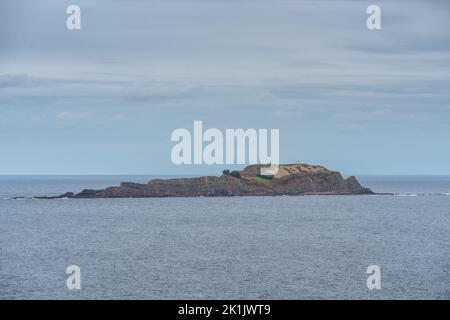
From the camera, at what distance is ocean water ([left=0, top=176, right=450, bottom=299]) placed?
31578mm

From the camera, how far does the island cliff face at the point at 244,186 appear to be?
91.9 metres

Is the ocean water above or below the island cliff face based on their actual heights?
below

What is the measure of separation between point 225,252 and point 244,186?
2018 inches

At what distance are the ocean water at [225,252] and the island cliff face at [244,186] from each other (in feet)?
24.4

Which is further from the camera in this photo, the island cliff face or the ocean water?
the island cliff face

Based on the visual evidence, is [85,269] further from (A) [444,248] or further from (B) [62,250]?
→ (A) [444,248]

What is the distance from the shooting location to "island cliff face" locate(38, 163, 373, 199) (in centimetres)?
9188

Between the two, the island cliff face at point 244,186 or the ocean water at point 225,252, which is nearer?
the ocean water at point 225,252

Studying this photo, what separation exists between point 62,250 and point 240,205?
41933mm

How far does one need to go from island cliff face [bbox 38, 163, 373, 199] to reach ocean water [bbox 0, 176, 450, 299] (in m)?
7.42
